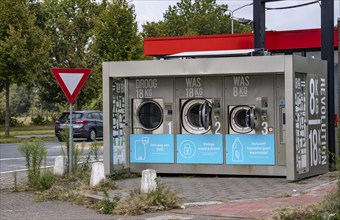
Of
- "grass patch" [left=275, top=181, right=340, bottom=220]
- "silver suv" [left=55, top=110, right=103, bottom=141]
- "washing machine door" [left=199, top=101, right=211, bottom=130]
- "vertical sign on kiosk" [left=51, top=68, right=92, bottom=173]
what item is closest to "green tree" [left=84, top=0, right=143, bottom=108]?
"silver suv" [left=55, top=110, right=103, bottom=141]

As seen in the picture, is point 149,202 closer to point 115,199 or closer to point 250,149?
point 115,199

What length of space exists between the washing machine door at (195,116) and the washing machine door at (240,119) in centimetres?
53

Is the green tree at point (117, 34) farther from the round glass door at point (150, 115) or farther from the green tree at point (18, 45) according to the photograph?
the round glass door at point (150, 115)

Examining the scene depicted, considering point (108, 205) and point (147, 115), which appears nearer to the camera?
point (108, 205)

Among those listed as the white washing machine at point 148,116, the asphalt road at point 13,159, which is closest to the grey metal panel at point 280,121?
the white washing machine at point 148,116

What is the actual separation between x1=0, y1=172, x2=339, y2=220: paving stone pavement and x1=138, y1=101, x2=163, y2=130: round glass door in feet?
4.35

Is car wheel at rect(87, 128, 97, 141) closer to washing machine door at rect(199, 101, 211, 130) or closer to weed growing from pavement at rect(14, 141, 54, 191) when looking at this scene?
washing machine door at rect(199, 101, 211, 130)

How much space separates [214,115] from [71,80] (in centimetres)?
330

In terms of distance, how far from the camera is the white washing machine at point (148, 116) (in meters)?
14.6

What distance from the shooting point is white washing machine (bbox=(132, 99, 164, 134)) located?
14617mm

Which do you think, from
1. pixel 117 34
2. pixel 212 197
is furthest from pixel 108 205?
pixel 117 34

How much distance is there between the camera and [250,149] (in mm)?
13742

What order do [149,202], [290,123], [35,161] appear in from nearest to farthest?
[149,202] < [290,123] < [35,161]

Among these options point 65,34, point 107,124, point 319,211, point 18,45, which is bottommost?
point 319,211
